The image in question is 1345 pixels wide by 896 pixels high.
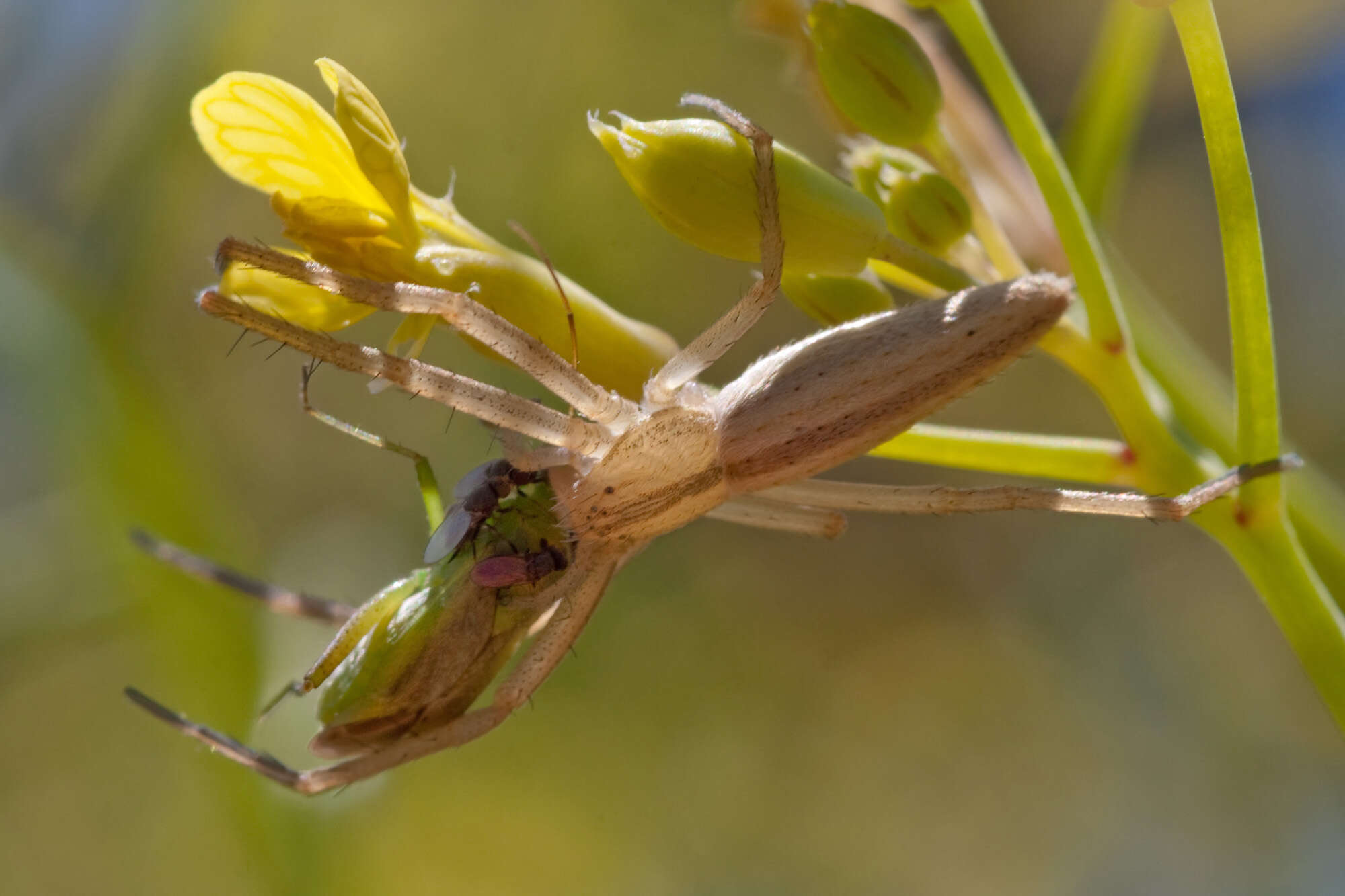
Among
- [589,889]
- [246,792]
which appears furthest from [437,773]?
[246,792]

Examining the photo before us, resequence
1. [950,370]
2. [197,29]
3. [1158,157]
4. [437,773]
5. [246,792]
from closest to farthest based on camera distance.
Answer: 1. [950,370]
2. [246,792]
3. [197,29]
4. [437,773]
5. [1158,157]

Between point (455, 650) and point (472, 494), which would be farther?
point (472, 494)

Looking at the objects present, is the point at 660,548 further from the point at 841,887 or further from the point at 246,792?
the point at 246,792

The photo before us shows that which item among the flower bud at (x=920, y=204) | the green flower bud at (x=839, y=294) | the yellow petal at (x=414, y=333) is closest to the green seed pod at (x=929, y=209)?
the flower bud at (x=920, y=204)

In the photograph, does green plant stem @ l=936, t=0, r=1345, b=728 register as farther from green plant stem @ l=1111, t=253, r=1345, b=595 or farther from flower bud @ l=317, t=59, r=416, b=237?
flower bud @ l=317, t=59, r=416, b=237

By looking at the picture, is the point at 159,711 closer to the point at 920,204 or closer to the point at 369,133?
the point at 369,133

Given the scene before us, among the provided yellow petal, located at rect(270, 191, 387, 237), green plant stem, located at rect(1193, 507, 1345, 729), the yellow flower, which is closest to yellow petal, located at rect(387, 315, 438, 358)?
the yellow flower

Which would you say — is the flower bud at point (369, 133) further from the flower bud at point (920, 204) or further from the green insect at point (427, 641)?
the flower bud at point (920, 204)
